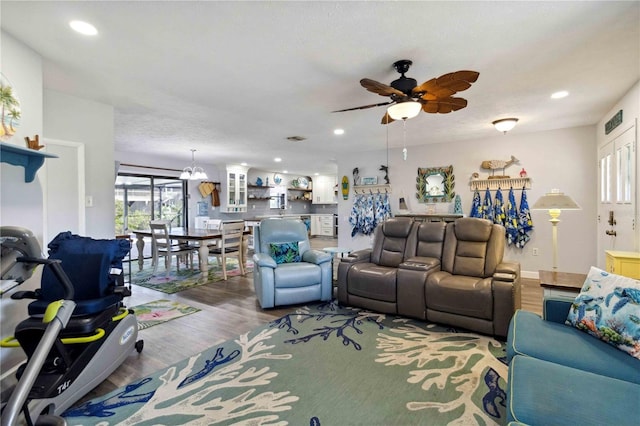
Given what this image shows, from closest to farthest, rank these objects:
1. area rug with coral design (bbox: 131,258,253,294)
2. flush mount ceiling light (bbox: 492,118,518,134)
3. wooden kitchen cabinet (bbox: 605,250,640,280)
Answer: wooden kitchen cabinet (bbox: 605,250,640,280)
flush mount ceiling light (bbox: 492,118,518,134)
area rug with coral design (bbox: 131,258,253,294)

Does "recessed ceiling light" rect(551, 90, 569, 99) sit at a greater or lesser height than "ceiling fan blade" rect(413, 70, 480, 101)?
greater

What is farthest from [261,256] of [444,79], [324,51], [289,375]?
[444,79]

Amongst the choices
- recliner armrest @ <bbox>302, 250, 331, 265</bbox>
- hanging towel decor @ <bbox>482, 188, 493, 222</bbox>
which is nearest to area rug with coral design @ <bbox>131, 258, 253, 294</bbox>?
recliner armrest @ <bbox>302, 250, 331, 265</bbox>

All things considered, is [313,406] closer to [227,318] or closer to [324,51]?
[227,318]

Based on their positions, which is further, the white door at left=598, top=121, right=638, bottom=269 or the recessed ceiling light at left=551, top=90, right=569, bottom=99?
the recessed ceiling light at left=551, top=90, right=569, bottom=99

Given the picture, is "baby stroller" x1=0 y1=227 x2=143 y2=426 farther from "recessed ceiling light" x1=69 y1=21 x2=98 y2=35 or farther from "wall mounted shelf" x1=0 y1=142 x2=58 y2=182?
"recessed ceiling light" x1=69 y1=21 x2=98 y2=35

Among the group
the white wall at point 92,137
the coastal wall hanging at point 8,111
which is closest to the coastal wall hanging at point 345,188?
the white wall at point 92,137

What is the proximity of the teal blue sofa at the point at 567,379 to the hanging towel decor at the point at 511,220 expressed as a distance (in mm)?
3813

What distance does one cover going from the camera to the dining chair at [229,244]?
5168 millimetres

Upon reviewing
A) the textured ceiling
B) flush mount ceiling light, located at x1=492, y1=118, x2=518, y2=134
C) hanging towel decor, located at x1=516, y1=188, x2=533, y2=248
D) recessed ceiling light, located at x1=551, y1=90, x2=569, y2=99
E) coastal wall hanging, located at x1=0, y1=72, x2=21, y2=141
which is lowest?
hanging towel decor, located at x1=516, y1=188, x2=533, y2=248

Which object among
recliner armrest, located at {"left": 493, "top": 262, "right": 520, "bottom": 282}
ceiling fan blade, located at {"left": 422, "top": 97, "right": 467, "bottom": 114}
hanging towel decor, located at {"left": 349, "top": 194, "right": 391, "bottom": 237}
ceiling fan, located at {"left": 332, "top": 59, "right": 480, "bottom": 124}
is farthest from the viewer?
hanging towel decor, located at {"left": 349, "top": 194, "right": 391, "bottom": 237}

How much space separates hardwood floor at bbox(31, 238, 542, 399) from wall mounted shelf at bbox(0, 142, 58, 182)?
164 centimetres

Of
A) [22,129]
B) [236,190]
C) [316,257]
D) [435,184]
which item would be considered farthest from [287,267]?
[236,190]

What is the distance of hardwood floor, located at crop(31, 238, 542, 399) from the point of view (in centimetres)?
243
